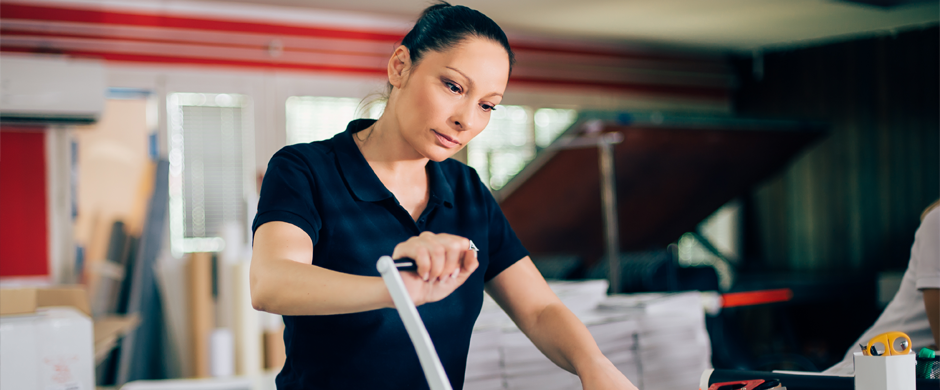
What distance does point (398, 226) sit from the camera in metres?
1.10

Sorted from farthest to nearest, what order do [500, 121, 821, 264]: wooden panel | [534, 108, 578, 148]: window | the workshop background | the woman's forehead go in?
[534, 108, 578, 148]: window < the workshop background < [500, 121, 821, 264]: wooden panel < the woman's forehead

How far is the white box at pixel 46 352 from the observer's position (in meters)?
1.32

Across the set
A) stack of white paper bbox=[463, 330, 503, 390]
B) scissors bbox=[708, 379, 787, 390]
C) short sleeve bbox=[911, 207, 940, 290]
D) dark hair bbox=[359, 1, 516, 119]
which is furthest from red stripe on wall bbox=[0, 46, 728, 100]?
scissors bbox=[708, 379, 787, 390]

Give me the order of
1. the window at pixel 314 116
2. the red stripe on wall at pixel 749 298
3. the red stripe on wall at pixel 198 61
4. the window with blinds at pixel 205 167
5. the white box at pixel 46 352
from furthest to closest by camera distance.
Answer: the window at pixel 314 116
the window with blinds at pixel 205 167
the red stripe on wall at pixel 198 61
the red stripe on wall at pixel 749 298
the white box at pixel 46 352

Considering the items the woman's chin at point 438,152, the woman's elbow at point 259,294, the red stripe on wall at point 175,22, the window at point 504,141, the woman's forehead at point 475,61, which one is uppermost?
the red stripe on wall at point 175,22

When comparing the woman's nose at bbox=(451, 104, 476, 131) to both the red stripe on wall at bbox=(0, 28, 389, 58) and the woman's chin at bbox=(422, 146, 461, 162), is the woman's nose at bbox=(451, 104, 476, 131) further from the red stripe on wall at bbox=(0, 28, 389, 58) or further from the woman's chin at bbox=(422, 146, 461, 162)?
the red stripe on wall at bbox=(0, 28, 389, 58)

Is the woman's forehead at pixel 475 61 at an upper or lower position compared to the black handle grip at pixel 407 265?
upper

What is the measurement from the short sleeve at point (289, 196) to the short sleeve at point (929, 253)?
4.24 feet

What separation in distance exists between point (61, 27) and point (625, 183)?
3.34 meters

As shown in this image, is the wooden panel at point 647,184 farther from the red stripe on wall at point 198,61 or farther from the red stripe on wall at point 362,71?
the red stripe on wall at point 198,61

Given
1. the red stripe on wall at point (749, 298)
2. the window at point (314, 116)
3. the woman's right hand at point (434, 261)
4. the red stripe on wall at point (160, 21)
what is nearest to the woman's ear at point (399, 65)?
the woman's right hand at point (434, 261)

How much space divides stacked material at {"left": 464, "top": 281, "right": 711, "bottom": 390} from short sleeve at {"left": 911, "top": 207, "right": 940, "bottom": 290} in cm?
52

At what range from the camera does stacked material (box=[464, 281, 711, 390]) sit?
1.63 m

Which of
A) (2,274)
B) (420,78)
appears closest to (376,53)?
(2,274)
